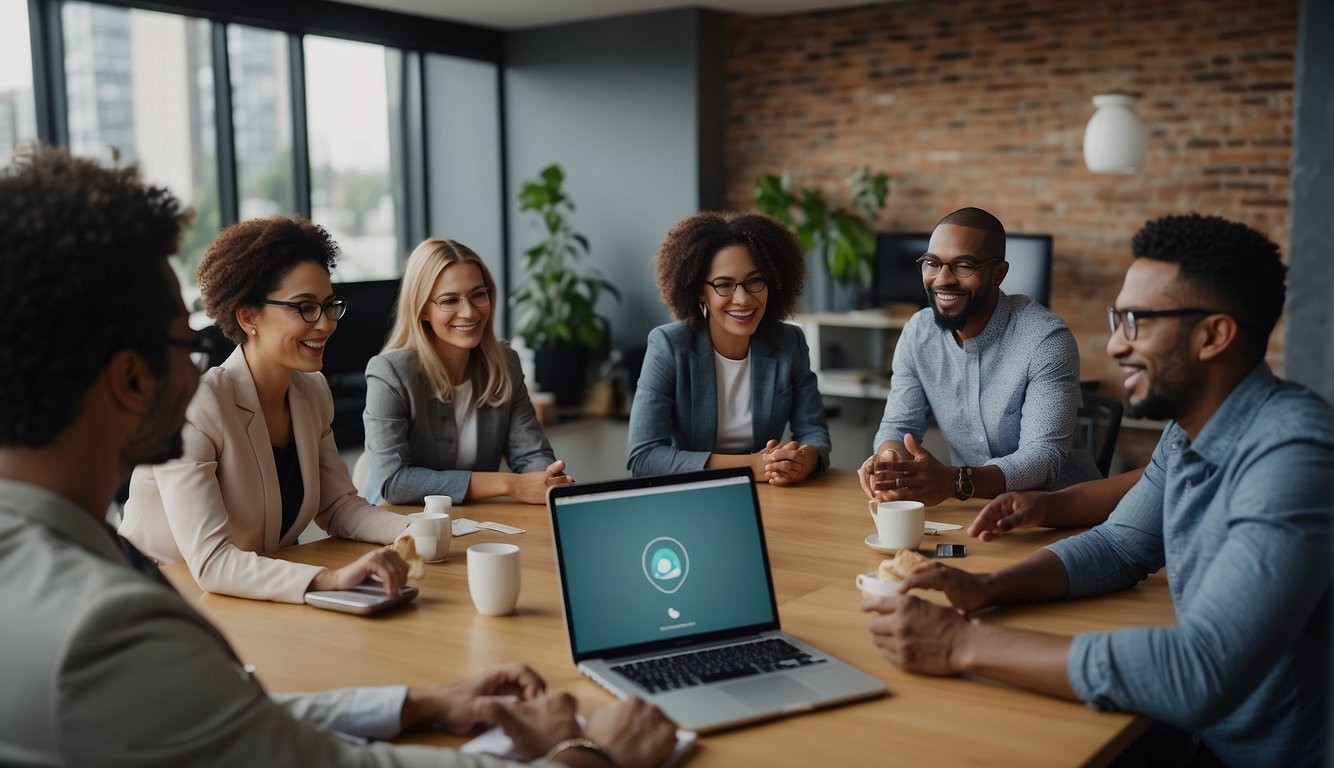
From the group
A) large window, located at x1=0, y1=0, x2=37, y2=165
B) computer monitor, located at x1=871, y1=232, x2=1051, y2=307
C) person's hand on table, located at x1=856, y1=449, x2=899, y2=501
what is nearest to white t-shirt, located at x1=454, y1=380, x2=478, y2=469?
person's hand on table, located at x1=856, y1=449, x2=899, y2=501

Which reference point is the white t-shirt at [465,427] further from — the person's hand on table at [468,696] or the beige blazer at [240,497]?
the person's hand on table at [468,696]

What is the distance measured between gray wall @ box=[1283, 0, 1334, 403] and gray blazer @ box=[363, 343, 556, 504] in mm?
3212

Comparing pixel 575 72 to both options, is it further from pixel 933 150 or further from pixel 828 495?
pixel 828 495

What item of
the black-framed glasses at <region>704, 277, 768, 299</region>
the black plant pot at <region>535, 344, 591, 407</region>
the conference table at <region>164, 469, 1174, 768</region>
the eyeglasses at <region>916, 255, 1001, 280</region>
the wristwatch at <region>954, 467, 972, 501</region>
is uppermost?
the eyeglasses at <region>916, 255, 1001, 280</region>

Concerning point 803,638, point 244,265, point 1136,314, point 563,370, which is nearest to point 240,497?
point 244,265

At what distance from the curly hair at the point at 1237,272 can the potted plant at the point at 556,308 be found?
6.20 meters

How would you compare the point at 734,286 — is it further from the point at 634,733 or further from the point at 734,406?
the point at 634,733

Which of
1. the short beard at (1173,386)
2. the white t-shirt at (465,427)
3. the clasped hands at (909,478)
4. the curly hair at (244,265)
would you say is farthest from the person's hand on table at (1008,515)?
the curly hair at (244,265)

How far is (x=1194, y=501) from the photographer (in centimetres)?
171

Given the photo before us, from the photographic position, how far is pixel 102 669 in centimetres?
101

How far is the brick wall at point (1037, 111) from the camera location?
6074 mm

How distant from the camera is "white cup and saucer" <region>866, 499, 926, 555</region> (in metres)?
2.22

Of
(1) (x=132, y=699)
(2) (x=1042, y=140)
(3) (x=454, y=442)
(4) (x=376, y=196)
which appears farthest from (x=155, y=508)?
(4) (x=376, y=196)

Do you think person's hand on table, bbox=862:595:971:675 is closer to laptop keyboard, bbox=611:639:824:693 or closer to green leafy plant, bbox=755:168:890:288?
laptop keyboard, bbox=611:639:824:693
